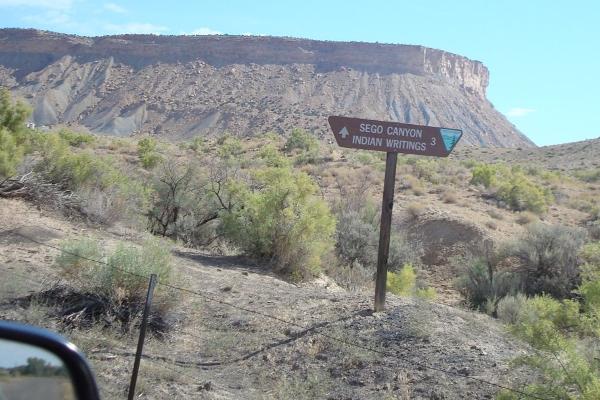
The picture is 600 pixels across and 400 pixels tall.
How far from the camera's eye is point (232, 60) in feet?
357

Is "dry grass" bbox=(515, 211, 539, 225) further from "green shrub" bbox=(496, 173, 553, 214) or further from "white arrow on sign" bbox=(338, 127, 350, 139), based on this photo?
"white arrow on sign" bbox=(338, 127, 350, 139)

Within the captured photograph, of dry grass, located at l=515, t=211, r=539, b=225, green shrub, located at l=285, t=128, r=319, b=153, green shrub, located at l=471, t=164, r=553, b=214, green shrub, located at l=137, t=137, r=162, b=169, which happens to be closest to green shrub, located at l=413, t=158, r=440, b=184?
green shrub, located at l=471, t=164, r=553, b=214

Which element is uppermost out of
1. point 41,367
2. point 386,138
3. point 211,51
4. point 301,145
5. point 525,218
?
point 211,51

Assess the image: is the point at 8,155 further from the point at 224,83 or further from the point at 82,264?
the point at 224,83

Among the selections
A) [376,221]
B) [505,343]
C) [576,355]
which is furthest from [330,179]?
[576,355]

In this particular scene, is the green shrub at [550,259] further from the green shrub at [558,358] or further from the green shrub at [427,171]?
the green shrub at [427,171]

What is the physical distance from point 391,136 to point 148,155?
22.8m

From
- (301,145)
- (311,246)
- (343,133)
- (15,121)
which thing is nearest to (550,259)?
(311,246)

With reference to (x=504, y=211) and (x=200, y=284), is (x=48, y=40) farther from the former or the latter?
(x=200, y=284)

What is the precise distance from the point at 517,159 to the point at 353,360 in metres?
57.5

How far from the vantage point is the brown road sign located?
376 inches

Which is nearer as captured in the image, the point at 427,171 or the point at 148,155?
the point at 148,155

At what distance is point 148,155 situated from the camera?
3075cm

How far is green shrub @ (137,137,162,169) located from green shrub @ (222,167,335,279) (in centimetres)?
1358
